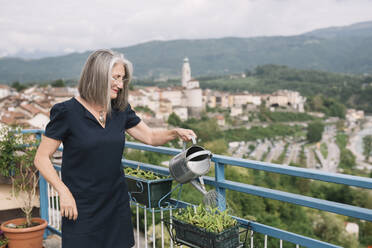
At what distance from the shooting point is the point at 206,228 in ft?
5.25

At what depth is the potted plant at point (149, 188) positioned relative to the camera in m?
2.03

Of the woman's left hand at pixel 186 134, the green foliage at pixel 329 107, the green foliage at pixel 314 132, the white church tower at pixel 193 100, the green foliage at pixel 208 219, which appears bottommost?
the green foliage at pixel 314 132

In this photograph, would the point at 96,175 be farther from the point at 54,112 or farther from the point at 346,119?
the point at 346,119

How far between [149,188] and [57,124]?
27.3 inches

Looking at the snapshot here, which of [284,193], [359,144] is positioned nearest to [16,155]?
[284,193]

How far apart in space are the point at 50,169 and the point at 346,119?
9915 cm

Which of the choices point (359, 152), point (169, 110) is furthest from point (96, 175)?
point (359, 152)

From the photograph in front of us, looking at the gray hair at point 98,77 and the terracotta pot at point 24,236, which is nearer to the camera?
the gray hair at point 98,77

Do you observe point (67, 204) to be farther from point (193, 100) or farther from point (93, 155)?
point (193, 100)

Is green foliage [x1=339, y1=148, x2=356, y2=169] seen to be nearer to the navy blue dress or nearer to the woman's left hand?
the woman's left hand

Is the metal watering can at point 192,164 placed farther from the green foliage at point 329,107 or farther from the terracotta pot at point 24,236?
the green foliage at point 329,107

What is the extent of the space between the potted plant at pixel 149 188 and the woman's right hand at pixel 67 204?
528 mm

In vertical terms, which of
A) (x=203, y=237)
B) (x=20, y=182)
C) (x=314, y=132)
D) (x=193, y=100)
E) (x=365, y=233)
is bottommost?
(x=365, y=233)

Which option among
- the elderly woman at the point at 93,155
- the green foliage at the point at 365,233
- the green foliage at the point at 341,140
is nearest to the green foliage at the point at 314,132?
the green foliage at the point at 341,140
